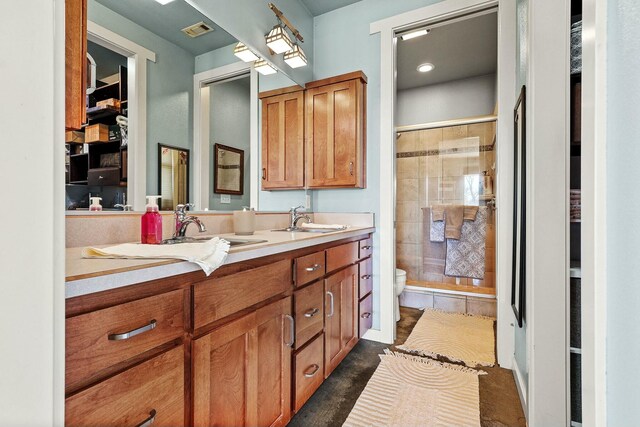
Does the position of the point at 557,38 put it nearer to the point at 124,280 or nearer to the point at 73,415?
the point at 124,280

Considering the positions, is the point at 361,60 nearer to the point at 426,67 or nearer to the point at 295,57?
the point at 295,57

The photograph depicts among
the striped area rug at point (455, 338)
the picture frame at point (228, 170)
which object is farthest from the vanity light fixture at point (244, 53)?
the striped area rug at point (455, 338)

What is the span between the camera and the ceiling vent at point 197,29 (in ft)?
4.89

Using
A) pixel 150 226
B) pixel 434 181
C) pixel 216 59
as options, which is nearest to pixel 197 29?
pixel 216 59

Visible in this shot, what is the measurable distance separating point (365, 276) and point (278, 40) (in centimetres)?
179

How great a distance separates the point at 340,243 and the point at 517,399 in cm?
126

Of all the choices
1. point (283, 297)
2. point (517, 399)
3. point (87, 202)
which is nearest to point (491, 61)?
point (517, 399)

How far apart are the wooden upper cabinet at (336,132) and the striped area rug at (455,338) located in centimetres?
128

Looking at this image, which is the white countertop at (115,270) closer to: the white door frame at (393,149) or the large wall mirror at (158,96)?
the large wall mirror at (158,96)

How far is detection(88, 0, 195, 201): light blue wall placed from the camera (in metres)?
1.24

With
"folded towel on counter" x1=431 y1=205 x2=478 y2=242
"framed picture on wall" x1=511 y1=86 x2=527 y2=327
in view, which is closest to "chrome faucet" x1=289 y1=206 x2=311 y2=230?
"framed picture on wall" x1=511 y1=86 x2=527 y2=327

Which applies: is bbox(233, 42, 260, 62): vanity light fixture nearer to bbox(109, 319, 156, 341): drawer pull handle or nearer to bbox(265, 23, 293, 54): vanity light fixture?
bbox(265, 23, 293, 54): vanity light fixture
